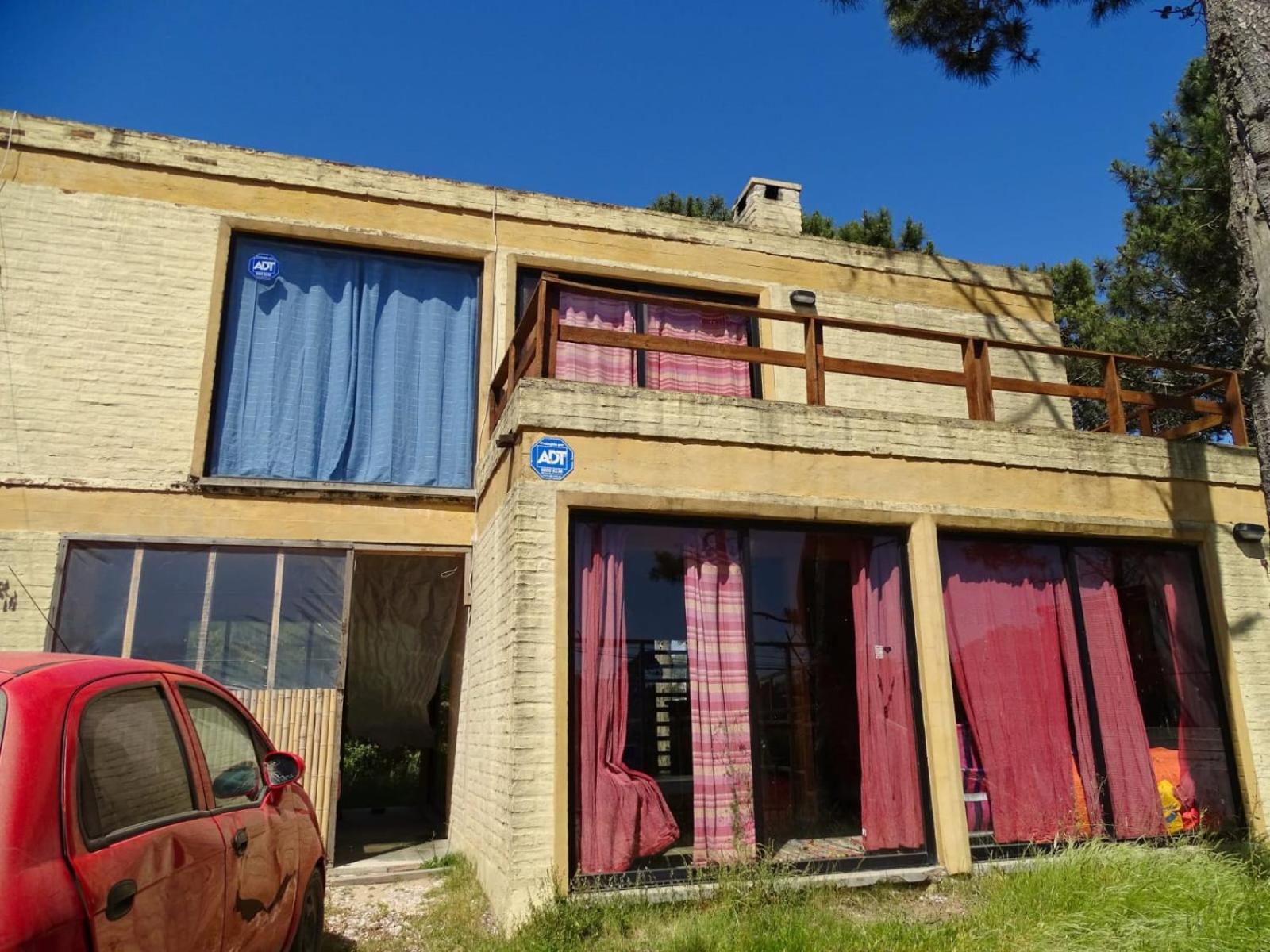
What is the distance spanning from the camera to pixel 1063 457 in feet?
25.3

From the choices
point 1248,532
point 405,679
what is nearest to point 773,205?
point 1248,532

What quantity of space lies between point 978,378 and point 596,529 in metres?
3.74

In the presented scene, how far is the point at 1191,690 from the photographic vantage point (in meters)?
7.76

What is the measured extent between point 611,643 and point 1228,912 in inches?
158

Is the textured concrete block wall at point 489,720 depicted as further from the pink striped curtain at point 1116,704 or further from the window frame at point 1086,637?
the pink striped curtain at point 1116,704

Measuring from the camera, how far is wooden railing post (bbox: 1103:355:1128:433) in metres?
Result: 8.13

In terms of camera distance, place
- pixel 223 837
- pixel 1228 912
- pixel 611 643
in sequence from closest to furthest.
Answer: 1. pixel 223 837
2. pixel 1228 912
3. pixel 611 643

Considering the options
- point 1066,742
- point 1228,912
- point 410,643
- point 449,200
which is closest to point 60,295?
point 449,200

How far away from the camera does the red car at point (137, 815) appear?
235cm

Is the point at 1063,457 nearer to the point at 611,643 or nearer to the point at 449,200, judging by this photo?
the point at 611,643

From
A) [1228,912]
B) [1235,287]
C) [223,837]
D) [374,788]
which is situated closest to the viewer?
[223,837]

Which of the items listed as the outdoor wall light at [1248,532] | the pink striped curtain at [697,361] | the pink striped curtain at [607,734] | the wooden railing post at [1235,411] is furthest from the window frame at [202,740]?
the wooden railing post at [1235,411]

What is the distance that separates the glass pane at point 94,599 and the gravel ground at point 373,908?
2874 mm

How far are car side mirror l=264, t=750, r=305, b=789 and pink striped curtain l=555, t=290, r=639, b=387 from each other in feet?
17.1
